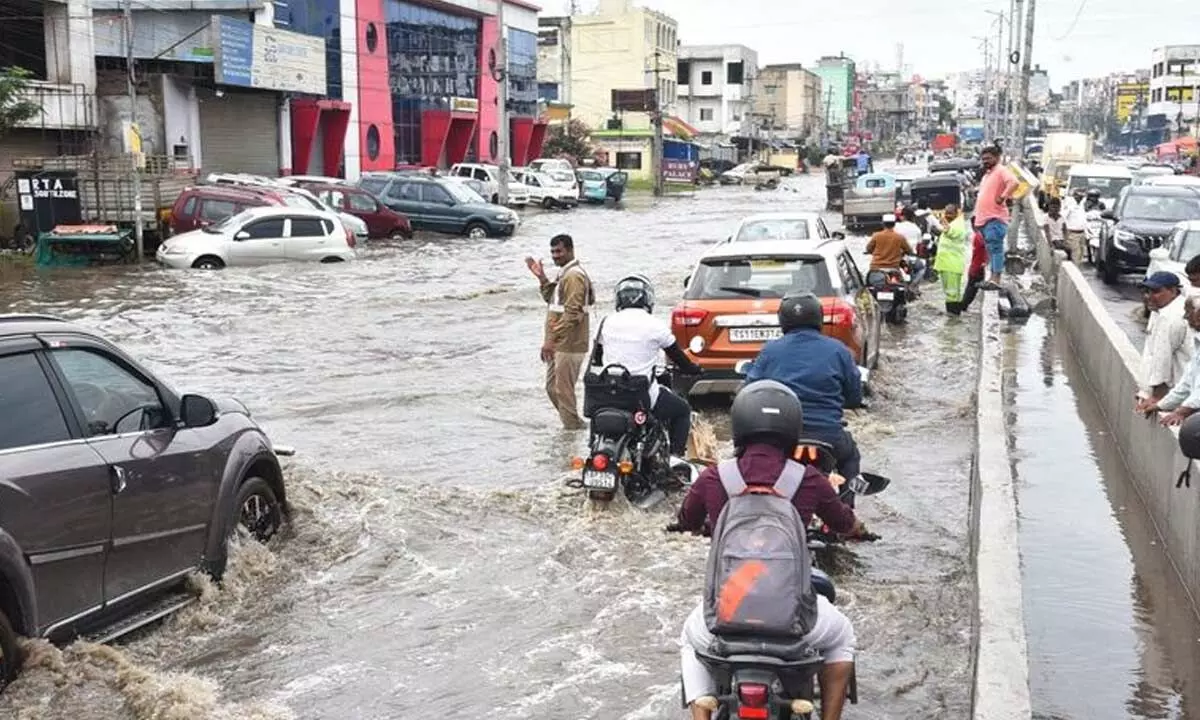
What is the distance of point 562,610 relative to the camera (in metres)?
6.82

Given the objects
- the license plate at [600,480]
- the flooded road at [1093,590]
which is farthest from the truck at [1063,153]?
the license plate at [600,480]

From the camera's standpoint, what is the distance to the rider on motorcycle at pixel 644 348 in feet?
27.3

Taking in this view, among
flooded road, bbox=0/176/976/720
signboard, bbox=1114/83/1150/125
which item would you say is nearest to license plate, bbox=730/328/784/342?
flooded road, bbox=0/176/976/720

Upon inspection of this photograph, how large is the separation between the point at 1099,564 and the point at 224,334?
1309 cm

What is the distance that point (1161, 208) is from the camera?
74.0 ft

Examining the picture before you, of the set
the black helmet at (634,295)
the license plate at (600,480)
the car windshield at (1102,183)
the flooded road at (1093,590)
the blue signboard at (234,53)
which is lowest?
the flooded road at (1093,590)

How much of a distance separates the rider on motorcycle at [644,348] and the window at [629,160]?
69.6 meters

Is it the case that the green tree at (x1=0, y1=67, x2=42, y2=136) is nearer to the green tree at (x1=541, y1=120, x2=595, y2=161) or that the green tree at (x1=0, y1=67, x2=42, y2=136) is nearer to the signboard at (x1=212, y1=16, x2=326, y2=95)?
the signboard at (x1=212, y1=16, x2=326, y2=95)

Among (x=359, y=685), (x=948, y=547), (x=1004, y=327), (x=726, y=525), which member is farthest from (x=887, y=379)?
(x=726, y=525)

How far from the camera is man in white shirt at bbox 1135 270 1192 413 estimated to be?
26.3 feet

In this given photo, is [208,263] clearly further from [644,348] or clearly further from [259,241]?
[644,348]

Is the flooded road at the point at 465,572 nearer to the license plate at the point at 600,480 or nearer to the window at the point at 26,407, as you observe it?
the license plate at the point at 600,480

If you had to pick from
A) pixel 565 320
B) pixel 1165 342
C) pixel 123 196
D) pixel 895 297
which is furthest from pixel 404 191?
pixel 1165 342

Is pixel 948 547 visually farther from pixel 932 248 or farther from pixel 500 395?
pixel 932 248
